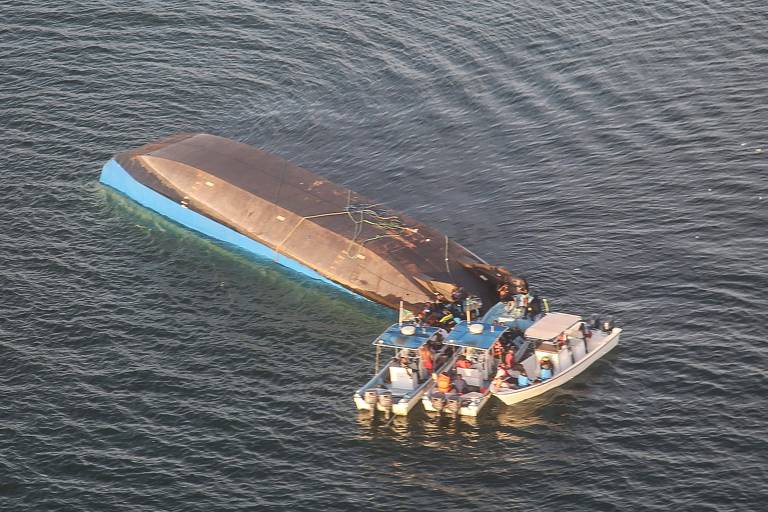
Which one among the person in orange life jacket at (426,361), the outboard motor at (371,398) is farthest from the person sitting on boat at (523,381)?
the outboard motor at (371,398)

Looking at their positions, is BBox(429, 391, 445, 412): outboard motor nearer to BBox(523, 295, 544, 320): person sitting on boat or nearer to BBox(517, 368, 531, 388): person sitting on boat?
BBox(517, 368, 531, 388): person sitting on boat

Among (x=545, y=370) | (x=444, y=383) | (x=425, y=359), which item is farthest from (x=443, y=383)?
(x=545, y=370)

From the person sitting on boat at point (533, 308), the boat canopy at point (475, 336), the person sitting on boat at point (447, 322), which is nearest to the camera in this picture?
the boat canopy at point (475, 336)

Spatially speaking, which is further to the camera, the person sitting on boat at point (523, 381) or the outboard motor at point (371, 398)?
the person sitting on boat at point (523, 381)

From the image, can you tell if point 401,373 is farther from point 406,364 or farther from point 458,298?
point 458,298

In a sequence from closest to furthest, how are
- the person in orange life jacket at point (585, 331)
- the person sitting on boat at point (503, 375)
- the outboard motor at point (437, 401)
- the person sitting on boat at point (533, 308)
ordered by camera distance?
the outboard motor at point (437, 401) < the person sitting on boat at point (503, 375) < the person in orange life jacket at point (585, 331) < the person sitting on boat at point (533, 308)

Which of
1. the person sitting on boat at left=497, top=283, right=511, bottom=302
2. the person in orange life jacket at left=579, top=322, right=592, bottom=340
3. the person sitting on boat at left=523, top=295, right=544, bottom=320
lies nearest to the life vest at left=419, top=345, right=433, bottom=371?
the person sitting on boat at left=523, top=295, right=544, bottom=320

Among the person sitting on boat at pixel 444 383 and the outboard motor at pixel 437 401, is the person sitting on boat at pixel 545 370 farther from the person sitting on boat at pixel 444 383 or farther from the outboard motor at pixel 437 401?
the outboard motor at pixel 437 401
